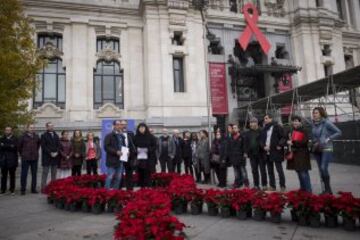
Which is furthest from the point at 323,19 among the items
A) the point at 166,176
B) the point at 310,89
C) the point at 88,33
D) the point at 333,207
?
the point at 333,207

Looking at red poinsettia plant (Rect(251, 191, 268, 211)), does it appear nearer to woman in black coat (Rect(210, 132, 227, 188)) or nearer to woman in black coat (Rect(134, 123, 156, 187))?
woman in black coat (Rect(134, 123, 156, 187))

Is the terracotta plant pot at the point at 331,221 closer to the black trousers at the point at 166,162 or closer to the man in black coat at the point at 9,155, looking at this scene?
the black trousers at the point at 166,162

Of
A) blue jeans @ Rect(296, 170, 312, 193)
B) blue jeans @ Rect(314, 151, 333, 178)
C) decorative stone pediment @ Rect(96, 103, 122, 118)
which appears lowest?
blue jeans @ Rect(296, 170, 312, 193)

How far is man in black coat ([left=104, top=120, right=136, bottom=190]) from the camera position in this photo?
8.57 metres

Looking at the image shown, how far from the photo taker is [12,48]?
45.2ft

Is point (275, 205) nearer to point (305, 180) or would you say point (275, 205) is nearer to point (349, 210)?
point (349, 210)

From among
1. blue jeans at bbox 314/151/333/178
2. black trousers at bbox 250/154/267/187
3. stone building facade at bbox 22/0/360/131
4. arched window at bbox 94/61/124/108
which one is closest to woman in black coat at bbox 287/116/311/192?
blue jeans at bbox 314/151/333/178

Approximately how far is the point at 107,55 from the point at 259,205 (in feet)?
65.2

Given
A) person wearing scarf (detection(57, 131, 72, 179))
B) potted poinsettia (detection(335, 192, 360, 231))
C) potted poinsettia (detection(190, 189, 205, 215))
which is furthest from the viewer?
person wearing scarf (detection(57, 131, 72, 179))

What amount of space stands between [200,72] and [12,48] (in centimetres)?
1288

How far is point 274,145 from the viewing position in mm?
8648

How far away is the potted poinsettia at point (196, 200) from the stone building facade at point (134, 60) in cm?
1458

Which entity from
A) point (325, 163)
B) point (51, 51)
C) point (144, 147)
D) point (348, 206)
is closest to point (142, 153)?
point (144, 147)

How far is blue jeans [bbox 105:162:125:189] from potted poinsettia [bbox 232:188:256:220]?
376 cm
